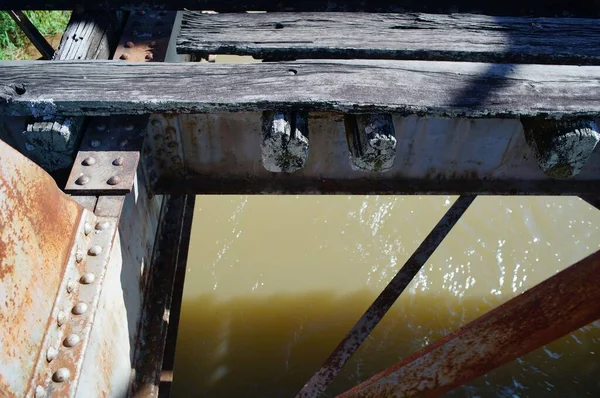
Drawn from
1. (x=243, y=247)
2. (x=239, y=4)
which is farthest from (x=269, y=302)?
(x=239, y=4)

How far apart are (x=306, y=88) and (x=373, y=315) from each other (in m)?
1.62

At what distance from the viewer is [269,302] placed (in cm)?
585

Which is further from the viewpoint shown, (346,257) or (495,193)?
(346,257)

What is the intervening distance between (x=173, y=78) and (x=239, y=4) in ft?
3.85

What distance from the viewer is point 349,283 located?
604cm

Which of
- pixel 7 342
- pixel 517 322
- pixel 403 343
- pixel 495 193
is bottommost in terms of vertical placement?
pixel 403 343

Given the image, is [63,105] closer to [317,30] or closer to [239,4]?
[317,30]

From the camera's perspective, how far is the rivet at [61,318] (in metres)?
1.84

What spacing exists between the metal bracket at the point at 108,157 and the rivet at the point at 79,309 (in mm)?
454

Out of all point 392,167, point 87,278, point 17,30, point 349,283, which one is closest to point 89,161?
point 87,278

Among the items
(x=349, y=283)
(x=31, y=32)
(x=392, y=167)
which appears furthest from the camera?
(x=349, y=283)

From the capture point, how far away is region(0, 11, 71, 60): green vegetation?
818cm

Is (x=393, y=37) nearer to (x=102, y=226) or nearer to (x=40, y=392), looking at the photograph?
(x=102, y=226)

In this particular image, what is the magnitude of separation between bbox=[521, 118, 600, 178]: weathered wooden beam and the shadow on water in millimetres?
3574
